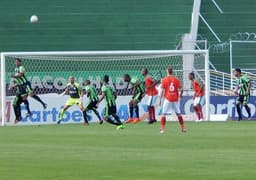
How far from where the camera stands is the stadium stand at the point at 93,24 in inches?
1742

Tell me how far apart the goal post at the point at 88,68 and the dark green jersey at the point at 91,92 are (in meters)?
1.29

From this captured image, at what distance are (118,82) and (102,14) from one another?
7.83 metres

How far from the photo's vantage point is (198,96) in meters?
36.9

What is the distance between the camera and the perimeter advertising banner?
36156 mm

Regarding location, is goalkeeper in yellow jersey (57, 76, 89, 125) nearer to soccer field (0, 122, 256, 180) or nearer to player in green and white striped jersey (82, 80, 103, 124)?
player in green and white striped jersey (82, 80, 103, 124)

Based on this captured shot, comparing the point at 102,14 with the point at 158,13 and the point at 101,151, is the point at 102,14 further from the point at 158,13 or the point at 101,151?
the point at 101,151

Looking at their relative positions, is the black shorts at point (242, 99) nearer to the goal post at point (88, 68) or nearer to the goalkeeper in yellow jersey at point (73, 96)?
the goal post at point (88, 68)

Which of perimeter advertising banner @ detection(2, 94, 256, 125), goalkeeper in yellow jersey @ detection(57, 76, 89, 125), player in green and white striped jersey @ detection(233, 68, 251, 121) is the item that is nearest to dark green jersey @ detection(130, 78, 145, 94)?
perimeter advertising banner @ detection(2, 94, 256, 125)

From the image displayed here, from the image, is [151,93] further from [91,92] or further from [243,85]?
[243,85]

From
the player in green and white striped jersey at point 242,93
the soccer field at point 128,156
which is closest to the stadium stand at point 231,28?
the player in green and white striped jersey at point 242,93

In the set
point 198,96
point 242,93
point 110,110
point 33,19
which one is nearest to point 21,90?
point 110,110

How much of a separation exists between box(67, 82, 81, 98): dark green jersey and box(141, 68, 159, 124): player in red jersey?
103 inches

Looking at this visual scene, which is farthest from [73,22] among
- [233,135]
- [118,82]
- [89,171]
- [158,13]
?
[89,171]

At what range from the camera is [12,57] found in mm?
38219
